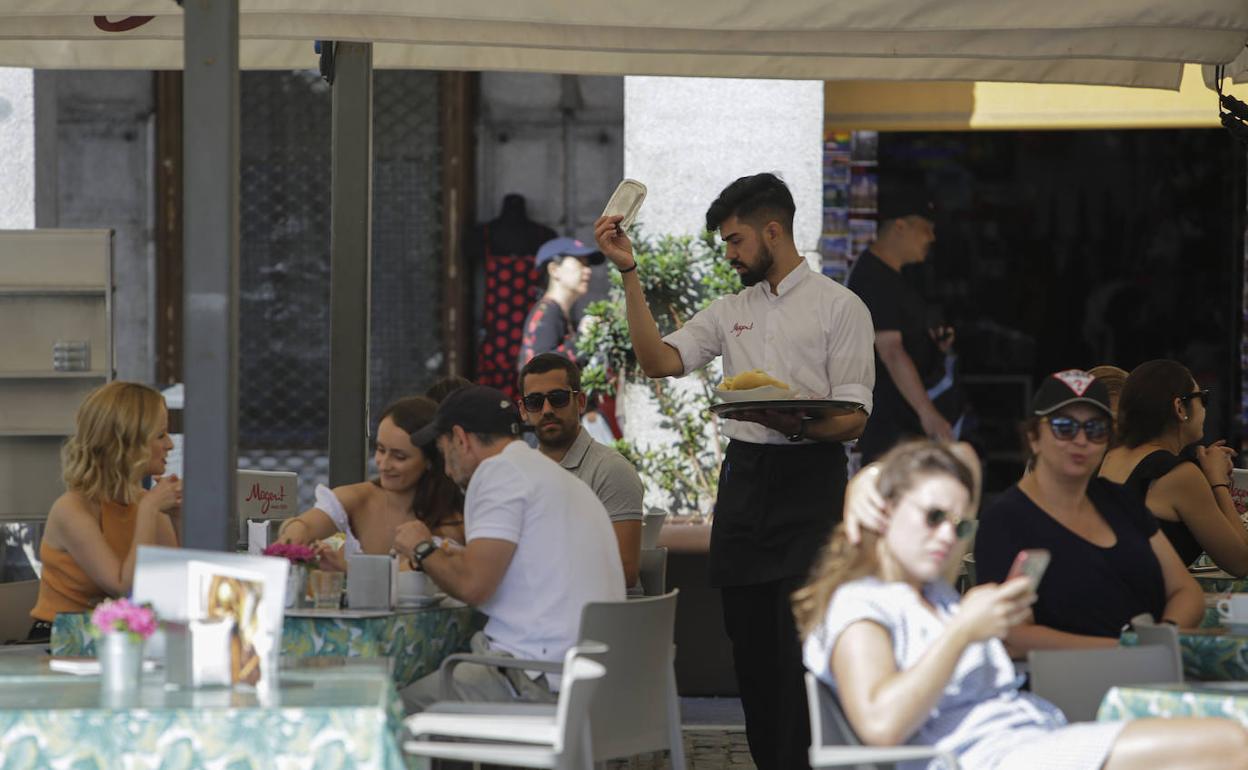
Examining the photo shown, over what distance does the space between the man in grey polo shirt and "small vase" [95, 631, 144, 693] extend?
7.82 feet

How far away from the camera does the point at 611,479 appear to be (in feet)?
17.7

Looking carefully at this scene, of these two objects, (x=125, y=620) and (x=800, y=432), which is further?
(x=800, y=432)

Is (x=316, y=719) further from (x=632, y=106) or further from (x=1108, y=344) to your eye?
(x=1108, y=344)

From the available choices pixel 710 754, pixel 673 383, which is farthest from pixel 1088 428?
pixel 673 383

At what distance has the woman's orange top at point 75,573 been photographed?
14.9 ft

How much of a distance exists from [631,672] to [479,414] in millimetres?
827

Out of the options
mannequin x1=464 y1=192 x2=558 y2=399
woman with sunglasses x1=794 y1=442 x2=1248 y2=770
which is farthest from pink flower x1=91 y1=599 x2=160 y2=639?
mannequin x1=464 y1=192 x2=558 y2=399

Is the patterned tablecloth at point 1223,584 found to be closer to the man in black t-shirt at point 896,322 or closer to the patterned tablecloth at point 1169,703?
the patterned tablecloth at point 1169,703

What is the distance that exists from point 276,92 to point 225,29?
807 cm

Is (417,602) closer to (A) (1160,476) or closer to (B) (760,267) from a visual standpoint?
(B) (760,267)

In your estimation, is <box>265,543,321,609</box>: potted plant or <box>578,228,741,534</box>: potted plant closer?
<box>265,543,321,609</box>: potted plant

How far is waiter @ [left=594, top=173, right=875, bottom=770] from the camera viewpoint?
4.97 metres

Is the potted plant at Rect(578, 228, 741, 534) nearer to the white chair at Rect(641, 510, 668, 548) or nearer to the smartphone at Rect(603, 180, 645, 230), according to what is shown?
the white chair at Rect(641, 510, 668, 548)

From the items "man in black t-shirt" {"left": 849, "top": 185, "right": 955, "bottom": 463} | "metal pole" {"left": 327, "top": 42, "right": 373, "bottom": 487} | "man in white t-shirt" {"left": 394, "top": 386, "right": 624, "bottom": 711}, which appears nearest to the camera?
"man in white t-shirt" {"left": 394, "top": 386, "right": 624, "bottom": 711}
